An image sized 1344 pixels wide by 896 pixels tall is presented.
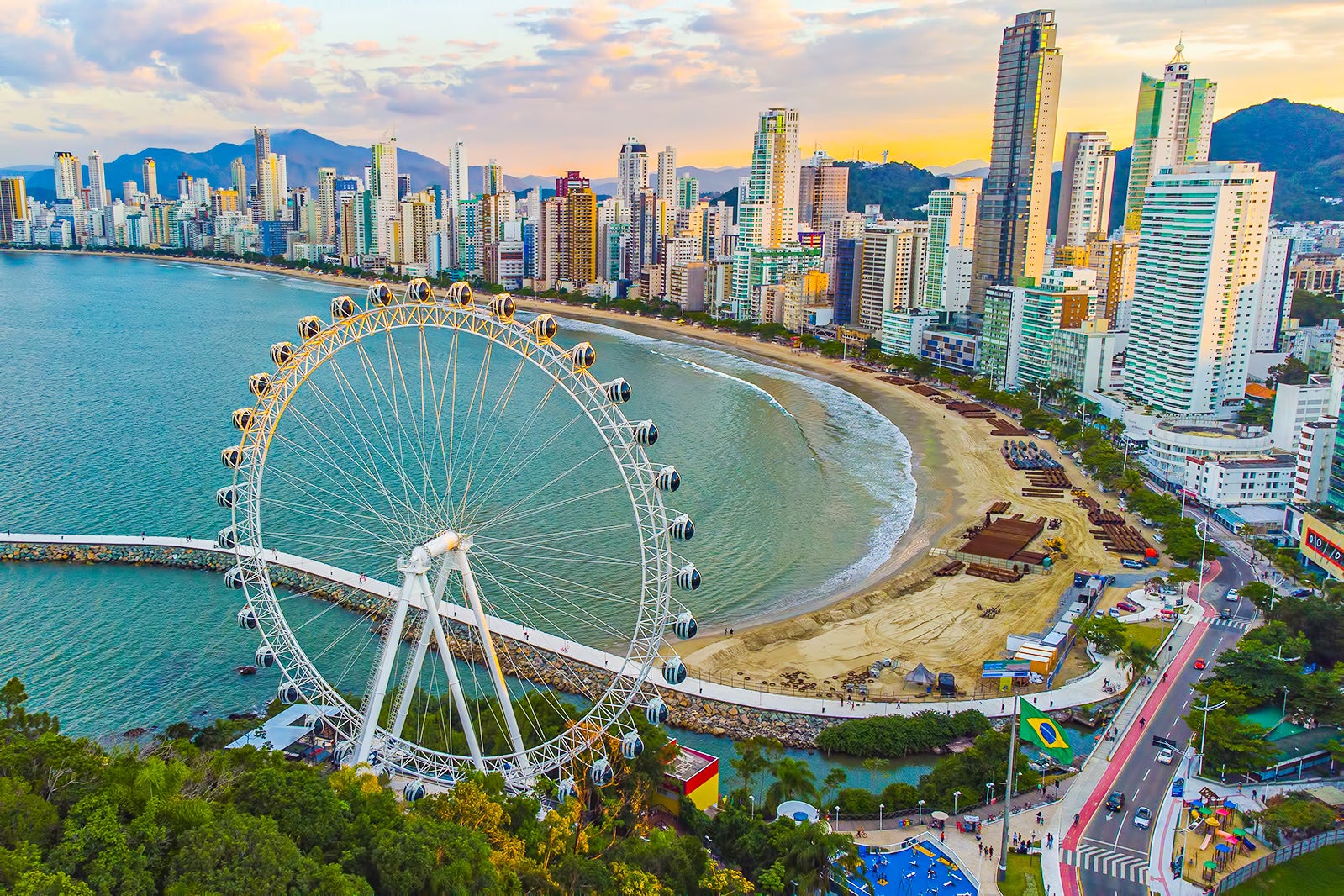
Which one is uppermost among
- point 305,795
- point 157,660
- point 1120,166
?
point 1120,166

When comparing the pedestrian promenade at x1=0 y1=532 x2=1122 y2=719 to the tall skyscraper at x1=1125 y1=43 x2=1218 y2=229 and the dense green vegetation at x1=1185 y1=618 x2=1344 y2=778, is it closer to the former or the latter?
the dense green vegetation at x1=1185 y1=618 x2=1344 y2=778

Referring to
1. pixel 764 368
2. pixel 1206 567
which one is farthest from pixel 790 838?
pixel 764 368

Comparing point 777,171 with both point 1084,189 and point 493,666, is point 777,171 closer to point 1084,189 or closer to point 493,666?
→ point 1084,189

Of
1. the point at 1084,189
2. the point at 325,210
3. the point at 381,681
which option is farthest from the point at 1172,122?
the point at 325,210

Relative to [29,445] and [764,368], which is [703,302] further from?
[29,445]

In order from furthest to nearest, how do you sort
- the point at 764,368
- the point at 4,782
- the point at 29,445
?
the point at 764,368, the point at 29,445, the point at 4,782

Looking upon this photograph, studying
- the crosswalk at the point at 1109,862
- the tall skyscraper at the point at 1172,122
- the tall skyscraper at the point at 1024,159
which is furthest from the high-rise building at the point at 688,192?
the crosswalk at the point at 1109,862
